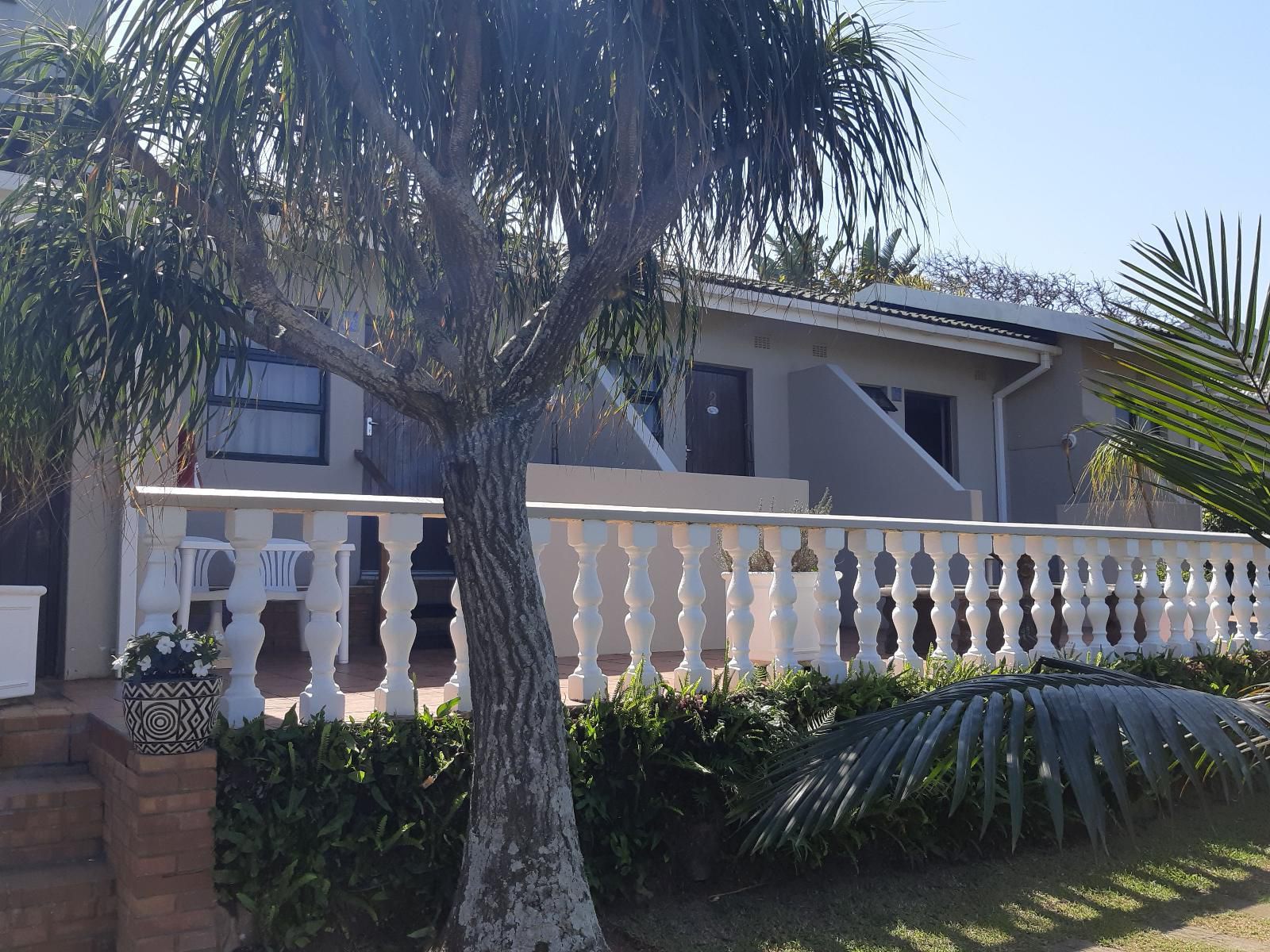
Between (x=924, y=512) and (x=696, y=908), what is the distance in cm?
781

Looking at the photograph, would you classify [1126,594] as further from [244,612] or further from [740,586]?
[244,612]

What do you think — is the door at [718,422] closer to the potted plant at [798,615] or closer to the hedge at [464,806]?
the potted plant at [798,615]

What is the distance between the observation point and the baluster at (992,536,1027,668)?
648cm

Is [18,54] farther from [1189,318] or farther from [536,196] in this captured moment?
[1189,318]

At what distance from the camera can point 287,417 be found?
9.95 m

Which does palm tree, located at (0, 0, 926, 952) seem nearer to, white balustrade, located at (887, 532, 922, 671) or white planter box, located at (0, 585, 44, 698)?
white planter box, located at (0, 585, 44, 698)

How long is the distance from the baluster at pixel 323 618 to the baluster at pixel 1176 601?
5.44 metres

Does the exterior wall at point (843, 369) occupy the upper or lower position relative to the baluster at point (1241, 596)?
upper

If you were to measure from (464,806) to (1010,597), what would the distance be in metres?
3.56

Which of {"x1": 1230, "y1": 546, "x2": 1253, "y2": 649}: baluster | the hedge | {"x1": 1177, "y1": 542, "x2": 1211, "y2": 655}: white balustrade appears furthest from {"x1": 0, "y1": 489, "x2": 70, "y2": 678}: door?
{"x1": 1230, "y1": 546, "x2": 1253, "y2": 649}: baluster

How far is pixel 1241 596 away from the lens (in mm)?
7867

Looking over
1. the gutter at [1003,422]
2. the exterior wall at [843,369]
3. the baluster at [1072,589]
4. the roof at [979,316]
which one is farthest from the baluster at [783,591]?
the gutter at [1003,422]

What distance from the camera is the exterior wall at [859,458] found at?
39.1 feet

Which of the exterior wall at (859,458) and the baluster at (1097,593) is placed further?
the exterior wall at (859,458)
